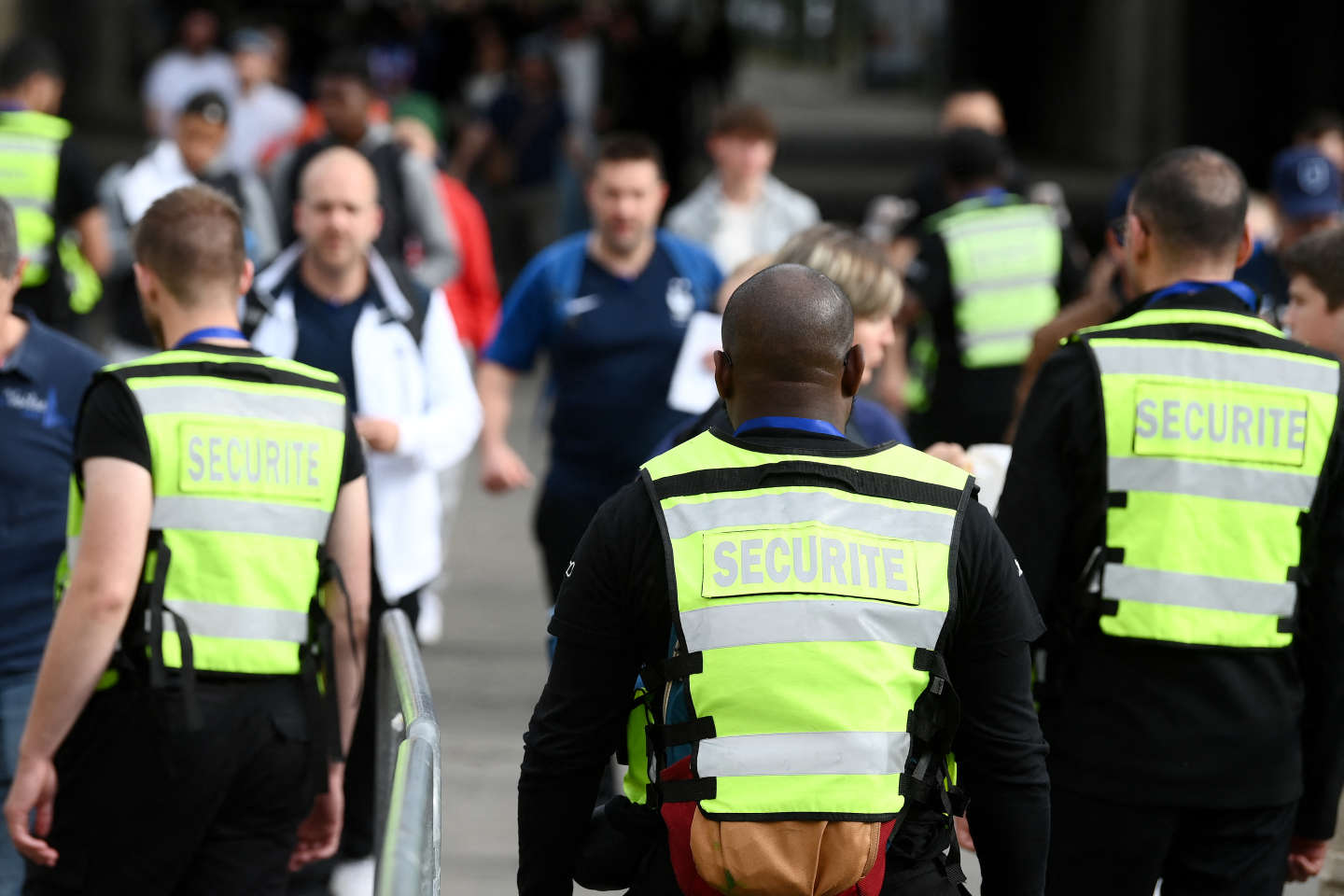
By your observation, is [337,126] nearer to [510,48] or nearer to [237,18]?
[510,48]

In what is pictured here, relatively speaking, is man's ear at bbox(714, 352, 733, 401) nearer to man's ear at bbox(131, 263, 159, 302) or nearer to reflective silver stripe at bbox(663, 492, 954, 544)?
reflective silver stripe at bbox(663, 492, 954, 544)

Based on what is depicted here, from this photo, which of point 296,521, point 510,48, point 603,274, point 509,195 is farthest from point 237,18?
point 296,521

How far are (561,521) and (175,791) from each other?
279cm

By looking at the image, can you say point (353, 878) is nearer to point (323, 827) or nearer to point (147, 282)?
point (323, 827)

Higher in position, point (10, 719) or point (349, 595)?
point (349, 595)

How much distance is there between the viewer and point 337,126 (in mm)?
8430

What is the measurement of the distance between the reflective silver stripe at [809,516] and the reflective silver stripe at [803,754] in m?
0.30

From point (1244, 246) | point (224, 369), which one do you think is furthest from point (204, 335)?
point (1244, 246)

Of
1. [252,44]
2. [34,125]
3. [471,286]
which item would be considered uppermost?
[252,44]

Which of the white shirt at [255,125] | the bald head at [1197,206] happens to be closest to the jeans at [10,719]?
the bald head at [1197,206]

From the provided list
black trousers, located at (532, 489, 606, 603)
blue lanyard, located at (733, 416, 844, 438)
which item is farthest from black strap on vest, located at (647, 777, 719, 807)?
black trousers, located at (532, 489, 606, 603)

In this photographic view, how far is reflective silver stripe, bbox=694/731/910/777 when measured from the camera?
2.77m

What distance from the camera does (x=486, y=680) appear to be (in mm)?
8008

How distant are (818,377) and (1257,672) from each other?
1406mm
